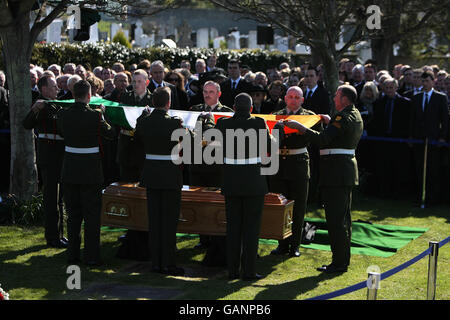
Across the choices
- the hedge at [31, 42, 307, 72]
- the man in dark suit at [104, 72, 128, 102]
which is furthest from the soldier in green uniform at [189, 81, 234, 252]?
the hedge at [31, 42, 307, 72]

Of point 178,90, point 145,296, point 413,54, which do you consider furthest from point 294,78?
point 413,54

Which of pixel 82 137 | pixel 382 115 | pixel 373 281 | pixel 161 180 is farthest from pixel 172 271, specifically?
pixel 382 115

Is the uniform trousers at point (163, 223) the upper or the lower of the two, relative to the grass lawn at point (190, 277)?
upper

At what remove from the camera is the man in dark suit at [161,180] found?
7.64 m

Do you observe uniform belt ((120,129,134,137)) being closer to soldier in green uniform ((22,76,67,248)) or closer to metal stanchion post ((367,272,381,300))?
soldier in green uniform ((22,76,67,248))

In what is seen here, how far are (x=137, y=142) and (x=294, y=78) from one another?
622 centimetres

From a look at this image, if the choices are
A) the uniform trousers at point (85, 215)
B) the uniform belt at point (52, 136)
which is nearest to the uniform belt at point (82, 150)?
the uniform trousers at point (85, 215)

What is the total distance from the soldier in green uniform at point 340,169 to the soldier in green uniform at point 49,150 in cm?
280

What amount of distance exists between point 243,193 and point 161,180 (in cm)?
89

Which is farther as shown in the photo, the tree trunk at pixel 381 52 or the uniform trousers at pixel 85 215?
the tree trunk at pixel 381 52

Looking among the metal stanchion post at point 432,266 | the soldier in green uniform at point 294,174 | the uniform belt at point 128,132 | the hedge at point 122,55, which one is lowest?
the metal stanchion post at point 432,266

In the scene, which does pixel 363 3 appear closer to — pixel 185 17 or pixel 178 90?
pixel 178 90

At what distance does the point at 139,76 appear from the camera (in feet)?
29.8

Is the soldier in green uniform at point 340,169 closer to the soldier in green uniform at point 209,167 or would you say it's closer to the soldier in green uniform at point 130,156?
the soldier in green uniform at point 209,167
